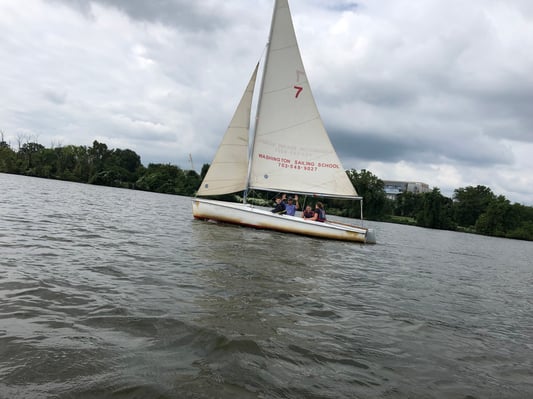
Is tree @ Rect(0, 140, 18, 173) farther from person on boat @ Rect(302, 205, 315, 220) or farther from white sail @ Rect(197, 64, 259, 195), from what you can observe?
person on boat @ Rect(302, 205, 315, 220)

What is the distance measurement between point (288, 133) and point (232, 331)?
16200 millimetres

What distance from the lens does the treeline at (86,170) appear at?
327 feet

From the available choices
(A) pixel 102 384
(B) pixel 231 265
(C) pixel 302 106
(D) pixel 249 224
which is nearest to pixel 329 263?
(B) pixel 231 265

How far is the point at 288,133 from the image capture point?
65.9 feet

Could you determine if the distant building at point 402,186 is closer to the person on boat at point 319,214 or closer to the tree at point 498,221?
the tree at point 498,221

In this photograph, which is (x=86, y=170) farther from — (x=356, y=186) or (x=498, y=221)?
(x=498, y=221)

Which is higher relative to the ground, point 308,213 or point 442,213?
point 442,213

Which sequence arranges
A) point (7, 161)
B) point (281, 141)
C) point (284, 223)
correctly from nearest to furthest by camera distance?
point (284, 223), point (281, 141), point (7, 161)

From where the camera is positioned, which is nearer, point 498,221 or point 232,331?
point 232,331

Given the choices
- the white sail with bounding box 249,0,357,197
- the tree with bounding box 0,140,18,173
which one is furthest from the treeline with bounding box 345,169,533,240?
the tree with bounding box 0,140,18,173

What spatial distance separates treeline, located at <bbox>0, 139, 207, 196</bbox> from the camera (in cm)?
9962

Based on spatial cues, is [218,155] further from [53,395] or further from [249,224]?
[53,395]

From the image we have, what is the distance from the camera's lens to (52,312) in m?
4.80

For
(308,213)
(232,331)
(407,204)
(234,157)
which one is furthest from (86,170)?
(232,331)
